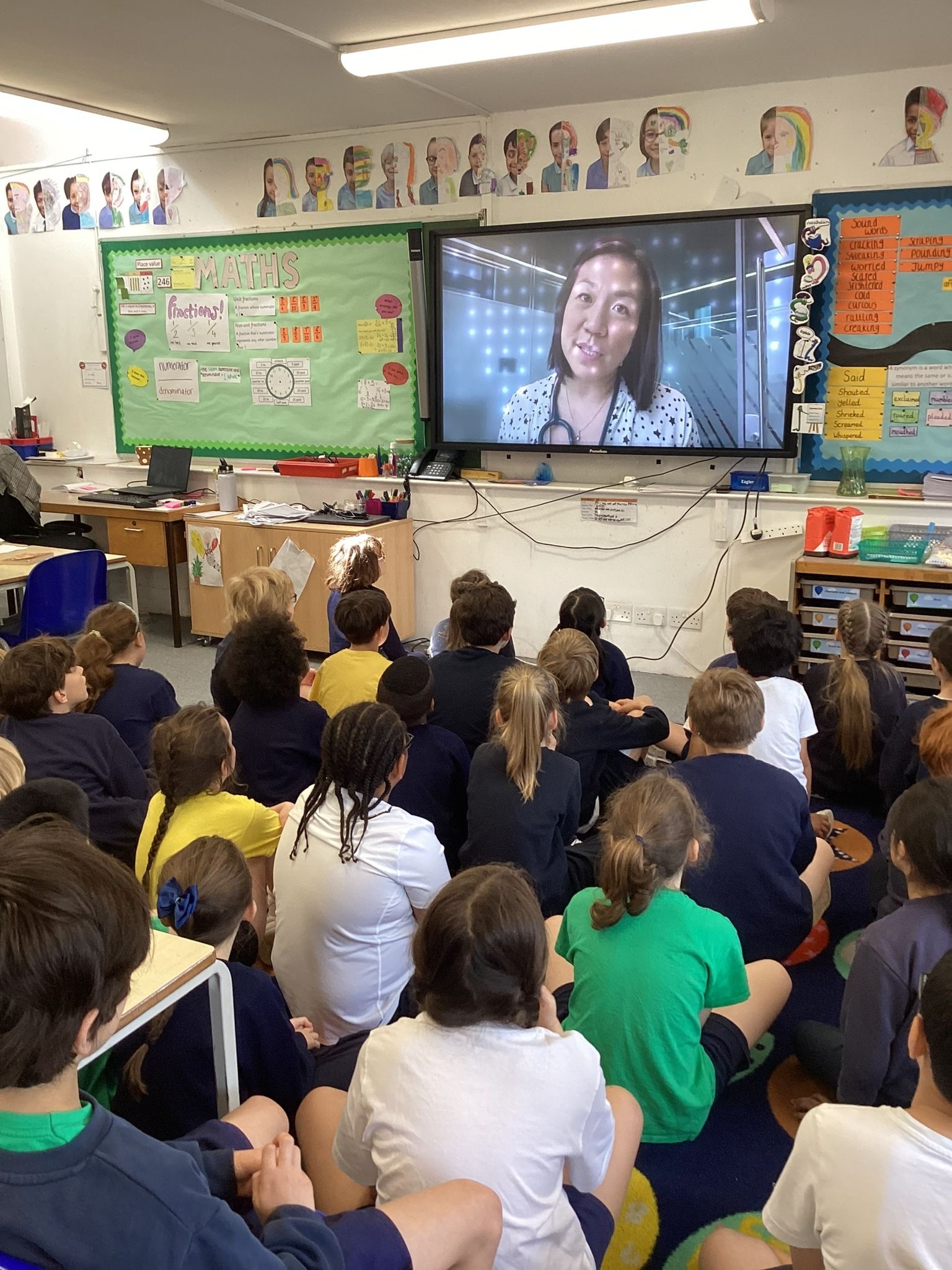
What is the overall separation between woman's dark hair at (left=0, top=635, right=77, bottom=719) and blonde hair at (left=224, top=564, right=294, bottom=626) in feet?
3.21

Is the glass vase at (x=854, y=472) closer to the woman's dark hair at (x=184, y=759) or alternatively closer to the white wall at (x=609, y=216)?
the white wall at (x=609, y=216)

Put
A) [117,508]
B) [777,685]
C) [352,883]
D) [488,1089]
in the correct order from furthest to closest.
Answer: [117,508], [777,685], [352,883], [488,1089]

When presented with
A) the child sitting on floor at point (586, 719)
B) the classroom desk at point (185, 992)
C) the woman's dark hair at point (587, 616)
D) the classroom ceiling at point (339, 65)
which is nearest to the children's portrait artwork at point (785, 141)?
the classroom ceiling at point (339, 65)

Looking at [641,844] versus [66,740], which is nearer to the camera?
[641,844]

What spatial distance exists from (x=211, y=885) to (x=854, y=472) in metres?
3.73

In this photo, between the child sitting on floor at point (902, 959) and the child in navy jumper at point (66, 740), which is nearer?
the child sitting on floor at point (902, 959)

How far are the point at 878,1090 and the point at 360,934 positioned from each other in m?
0.92

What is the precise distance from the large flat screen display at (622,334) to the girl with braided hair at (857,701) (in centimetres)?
158

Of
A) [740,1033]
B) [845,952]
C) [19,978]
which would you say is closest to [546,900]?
[740,1033]

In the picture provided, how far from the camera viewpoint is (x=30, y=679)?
2404mm

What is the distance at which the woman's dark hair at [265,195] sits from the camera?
5613 millimetres

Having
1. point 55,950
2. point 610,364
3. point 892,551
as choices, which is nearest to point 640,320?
point 610,364

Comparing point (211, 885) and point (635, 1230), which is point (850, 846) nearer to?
point (635, 1230)

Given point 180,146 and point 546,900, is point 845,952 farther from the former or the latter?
point 180,146
